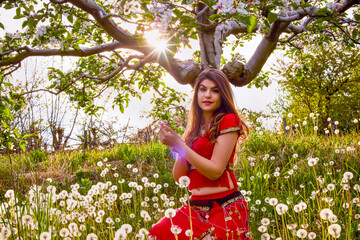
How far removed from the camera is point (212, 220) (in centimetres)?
208

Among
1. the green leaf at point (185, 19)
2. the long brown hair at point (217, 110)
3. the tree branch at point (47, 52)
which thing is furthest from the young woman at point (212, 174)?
the tree branch at point (47, 52)

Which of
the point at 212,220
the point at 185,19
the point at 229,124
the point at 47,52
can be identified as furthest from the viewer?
the point at 47,52

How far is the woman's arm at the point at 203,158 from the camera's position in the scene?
6.84 ft

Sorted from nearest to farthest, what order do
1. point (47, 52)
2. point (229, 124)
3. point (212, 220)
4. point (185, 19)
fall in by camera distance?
point (212, 220) → point (229, 124) → point (185, 19) → point (47, 52)

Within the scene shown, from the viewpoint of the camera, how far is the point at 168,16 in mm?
2648

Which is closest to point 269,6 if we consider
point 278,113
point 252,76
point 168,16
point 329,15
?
point 168,16

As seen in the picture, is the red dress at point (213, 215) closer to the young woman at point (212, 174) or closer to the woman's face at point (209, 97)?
the young woman at point (212, 174)

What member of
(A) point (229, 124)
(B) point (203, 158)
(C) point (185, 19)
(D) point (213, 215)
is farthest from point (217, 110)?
(D) point (213, 215)

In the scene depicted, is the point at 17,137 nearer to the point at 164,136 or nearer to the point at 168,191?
the point at 168,191

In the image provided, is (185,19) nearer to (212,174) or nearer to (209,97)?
(209,97)

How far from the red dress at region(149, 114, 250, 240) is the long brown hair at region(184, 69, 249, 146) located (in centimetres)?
11

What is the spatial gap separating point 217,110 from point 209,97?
5.6 inches

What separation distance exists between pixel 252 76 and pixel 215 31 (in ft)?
4.09

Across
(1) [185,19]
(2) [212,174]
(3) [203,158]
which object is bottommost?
(2) [212,174]
